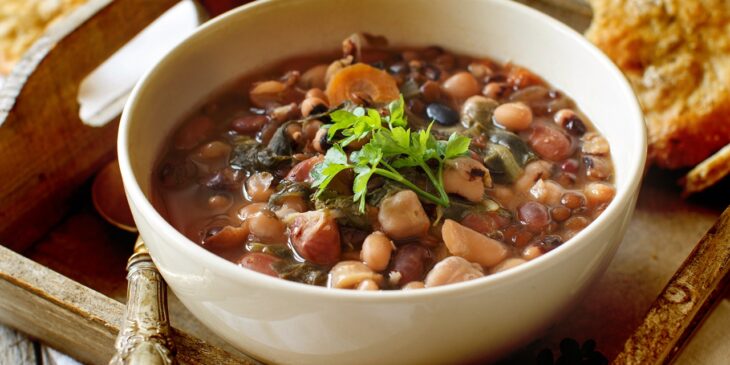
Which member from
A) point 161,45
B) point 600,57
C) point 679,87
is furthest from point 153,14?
point 679,87

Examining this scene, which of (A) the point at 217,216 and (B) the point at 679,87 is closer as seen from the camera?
(A) the point at 217,216

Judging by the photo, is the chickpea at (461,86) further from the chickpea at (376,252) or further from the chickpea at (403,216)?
the chickpea at (376,252)

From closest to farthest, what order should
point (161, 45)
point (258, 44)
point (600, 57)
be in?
point (600, 57) < point (258, 44) < point (161, 45)

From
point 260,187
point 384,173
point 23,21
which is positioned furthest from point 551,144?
point 23,21

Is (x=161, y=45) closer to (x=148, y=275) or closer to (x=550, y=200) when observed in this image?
(x=148, y=275)

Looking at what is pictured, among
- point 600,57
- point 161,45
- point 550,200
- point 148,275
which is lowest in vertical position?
point 161,45

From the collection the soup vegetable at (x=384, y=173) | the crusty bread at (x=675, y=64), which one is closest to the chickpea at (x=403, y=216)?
the soup vegetable at (x=384, y=173)
